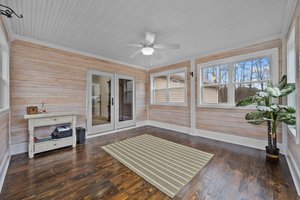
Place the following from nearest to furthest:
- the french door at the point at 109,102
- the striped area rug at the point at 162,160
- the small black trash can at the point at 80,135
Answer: the striped area rug at the point at 162,160
the small black trash can at the point at 80,135
the french door at the point at 109,102

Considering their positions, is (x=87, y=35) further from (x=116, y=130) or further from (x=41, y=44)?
(x=116, y=130)

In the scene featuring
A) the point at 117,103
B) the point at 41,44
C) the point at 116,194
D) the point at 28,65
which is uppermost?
the point at 41,44

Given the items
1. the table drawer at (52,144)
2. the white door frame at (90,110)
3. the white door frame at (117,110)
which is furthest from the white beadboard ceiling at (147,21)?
the table drawer at (52,144)

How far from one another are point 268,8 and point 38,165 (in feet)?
15.5

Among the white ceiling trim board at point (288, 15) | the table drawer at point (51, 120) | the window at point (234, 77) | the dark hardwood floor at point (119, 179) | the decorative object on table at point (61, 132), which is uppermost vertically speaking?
the white ceiling trim board at point (288, 15)

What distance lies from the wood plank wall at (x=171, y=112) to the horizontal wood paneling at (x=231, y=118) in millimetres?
457

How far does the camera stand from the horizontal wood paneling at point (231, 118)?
3.03m

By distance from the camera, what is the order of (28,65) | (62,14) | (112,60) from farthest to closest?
(112,60) → (28,65) → (62,14)

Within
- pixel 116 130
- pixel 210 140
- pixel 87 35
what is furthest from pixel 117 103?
pixel 210 140

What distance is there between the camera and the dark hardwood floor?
5.30ft

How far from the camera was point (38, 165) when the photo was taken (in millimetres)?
2320

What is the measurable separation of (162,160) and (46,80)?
134 inches

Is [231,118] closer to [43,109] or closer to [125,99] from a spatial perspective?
[125,99]

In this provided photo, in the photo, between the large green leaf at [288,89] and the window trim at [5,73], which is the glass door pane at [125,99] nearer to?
the window trim at [5,73]
